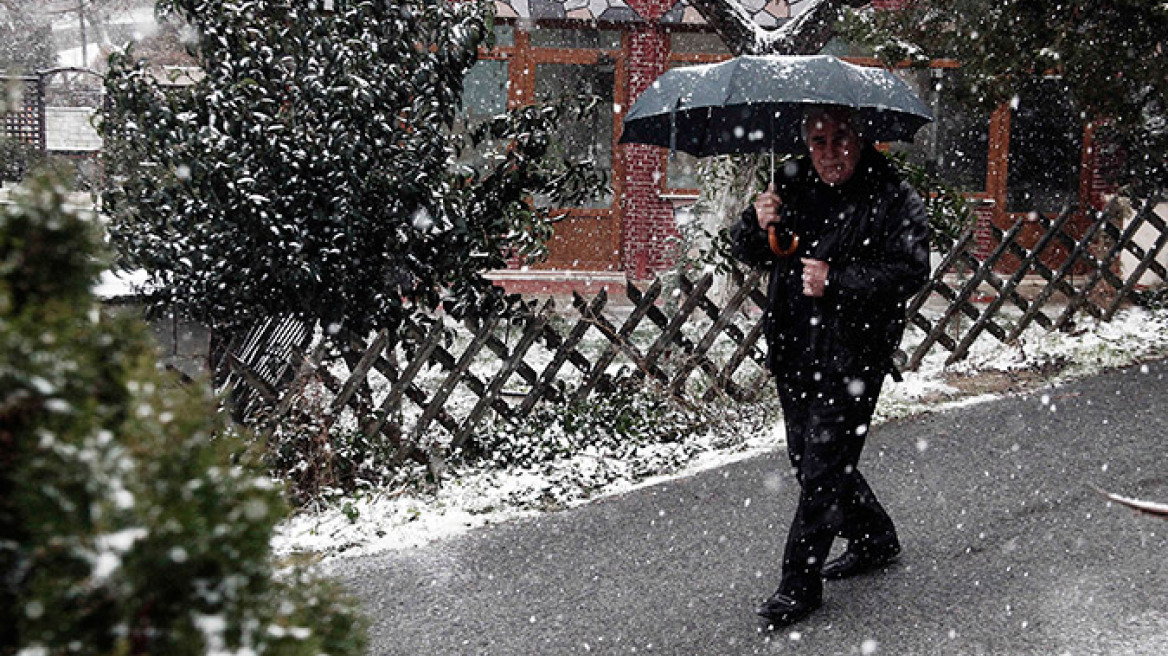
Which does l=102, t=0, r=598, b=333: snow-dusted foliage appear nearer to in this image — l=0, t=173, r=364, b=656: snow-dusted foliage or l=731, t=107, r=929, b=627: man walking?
l=731, t=107, r=929, b=627: man walking

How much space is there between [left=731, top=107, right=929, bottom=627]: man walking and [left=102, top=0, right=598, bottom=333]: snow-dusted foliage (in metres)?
2.15

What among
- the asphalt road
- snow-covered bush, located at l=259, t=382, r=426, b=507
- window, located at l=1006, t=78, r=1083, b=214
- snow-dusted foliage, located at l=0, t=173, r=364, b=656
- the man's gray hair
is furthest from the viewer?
window, located at l=1006, t=78, r=1083, b=214

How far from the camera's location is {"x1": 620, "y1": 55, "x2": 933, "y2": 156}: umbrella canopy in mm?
3990

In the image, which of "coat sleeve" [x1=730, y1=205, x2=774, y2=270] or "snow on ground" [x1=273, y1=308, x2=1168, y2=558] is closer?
"coat sleeve" [x1=730, y1=205, x2=774, y2=270]

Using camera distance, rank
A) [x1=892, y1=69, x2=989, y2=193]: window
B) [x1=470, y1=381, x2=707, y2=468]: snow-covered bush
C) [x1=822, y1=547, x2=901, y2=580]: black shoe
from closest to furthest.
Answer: [x1=822, y1=547, x2=901, y2=580]: black shoe
[x1=470, y1=381, x2=707, y2=468]: snow-covered bush
[x1=892, y1=69, x2=989, y2=193]: window

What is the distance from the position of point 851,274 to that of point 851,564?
1253mm

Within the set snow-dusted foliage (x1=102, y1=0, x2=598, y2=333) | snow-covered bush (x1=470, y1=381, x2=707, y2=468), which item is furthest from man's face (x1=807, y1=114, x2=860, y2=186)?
snow-covered bush (x1=470, y1=381, x2=707, y2=468)

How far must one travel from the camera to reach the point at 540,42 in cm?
1277

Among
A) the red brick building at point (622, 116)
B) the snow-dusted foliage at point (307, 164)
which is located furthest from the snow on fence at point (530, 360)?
the red brick building at point (622, 116)

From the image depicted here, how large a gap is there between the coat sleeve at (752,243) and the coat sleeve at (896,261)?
38 cm

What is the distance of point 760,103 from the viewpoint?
13.3 ft

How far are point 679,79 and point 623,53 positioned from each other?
8.66 metres

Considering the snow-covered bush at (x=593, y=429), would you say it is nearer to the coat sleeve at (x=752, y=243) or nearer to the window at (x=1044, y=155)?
the coat sleeve at (x=752, y=243)

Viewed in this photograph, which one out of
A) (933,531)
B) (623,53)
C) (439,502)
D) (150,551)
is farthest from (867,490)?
(623,53)
